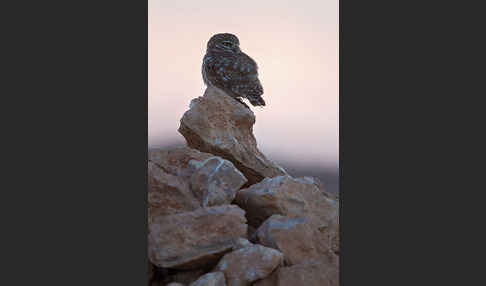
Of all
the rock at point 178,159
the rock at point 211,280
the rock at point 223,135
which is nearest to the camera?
the rock at point 211,280

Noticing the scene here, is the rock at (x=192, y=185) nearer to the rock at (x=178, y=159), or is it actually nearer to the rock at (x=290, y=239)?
the rock at (x=178, y=159)

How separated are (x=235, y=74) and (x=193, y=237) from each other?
154cm

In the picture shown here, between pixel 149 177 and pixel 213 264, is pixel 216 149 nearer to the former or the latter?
pixel 149 177

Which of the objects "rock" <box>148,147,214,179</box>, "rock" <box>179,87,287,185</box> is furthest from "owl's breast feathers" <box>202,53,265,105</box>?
"rock" <box>148,147,214,179</box>

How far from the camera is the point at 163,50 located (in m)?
2.29

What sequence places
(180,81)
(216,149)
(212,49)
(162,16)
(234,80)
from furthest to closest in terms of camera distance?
(234,80)
(212,49)
(216,149)
(180,81)
(162,16)

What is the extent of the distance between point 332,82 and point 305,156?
401mm

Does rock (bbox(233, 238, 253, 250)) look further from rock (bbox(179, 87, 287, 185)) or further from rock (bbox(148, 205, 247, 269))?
rock (bbox(179, 87, 287, 185))

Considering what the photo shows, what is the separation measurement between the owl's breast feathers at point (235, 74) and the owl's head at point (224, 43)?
0.15 ft

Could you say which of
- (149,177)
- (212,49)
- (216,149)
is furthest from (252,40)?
(149,177)

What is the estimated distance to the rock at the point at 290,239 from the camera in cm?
201

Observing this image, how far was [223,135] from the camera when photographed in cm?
271

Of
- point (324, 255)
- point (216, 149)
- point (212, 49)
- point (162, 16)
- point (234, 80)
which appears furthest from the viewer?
point (234, 80)

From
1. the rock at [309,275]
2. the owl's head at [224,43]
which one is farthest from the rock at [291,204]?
the owl's head at [224,43]
